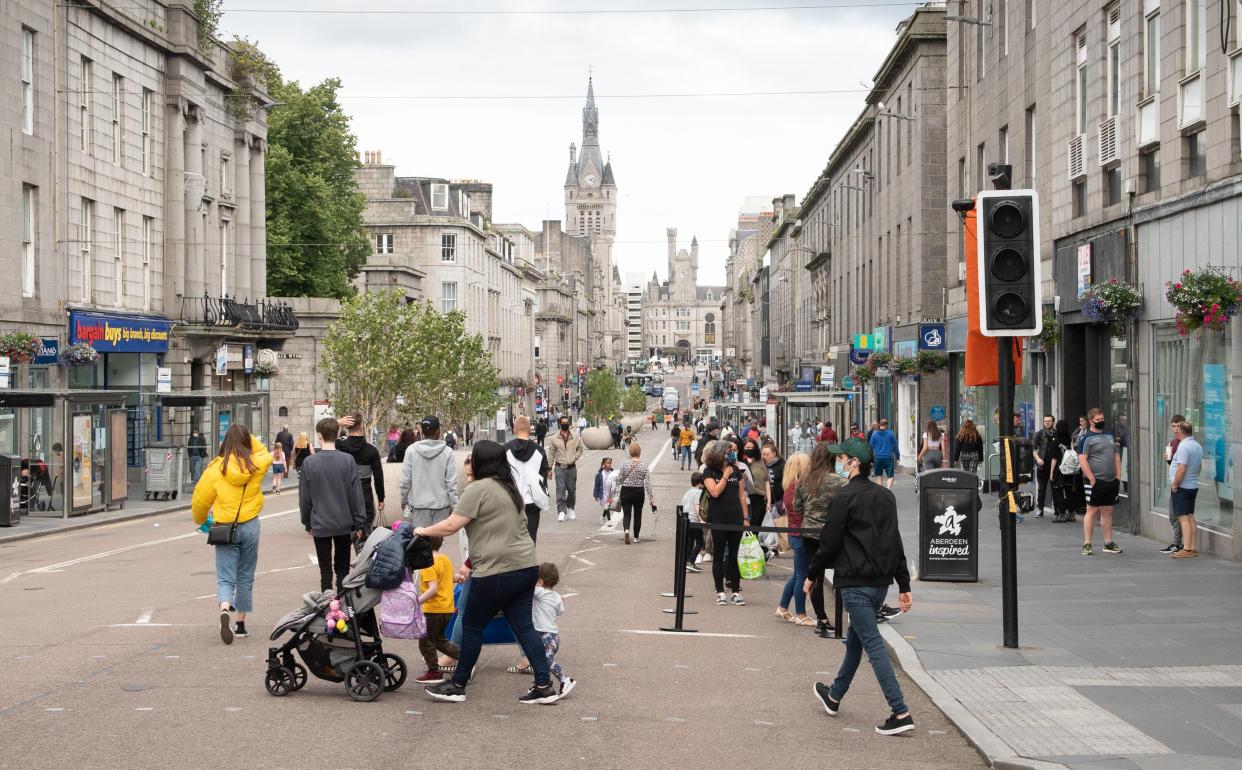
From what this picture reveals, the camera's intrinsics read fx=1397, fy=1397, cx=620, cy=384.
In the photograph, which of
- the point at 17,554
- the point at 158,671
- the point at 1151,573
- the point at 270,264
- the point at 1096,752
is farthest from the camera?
the point at 270,264

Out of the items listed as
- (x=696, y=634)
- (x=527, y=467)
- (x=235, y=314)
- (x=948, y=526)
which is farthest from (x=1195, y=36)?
(x=235, y=314)

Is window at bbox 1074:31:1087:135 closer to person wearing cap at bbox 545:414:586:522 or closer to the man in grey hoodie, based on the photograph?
person wearing cap at bbox 545:414:586:522

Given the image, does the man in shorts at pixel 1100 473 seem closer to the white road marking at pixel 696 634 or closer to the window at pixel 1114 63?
the window at pixel 1114 63

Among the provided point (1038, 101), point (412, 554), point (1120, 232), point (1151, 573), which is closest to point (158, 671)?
point (412, 554)

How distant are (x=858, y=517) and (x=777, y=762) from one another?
1.65m

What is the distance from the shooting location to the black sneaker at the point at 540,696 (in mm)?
8953

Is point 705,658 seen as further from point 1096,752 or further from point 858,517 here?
point 1096,752

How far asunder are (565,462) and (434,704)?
49.0 ft

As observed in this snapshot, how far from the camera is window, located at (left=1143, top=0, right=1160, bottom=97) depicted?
19.6m

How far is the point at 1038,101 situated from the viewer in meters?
26.3

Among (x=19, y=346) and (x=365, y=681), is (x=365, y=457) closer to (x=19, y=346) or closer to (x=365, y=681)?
(x=365, y=681)

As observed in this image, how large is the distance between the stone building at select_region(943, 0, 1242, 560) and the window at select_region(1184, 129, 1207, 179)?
0.03m

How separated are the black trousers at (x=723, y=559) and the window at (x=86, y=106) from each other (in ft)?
82.6

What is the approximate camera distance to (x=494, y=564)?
28.6ft
